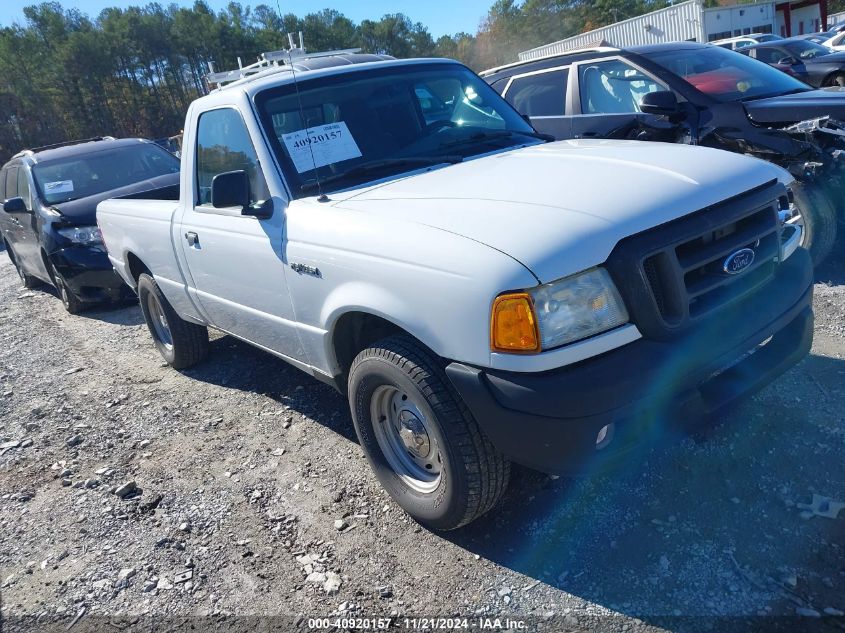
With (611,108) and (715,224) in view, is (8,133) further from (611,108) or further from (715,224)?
(715,224)

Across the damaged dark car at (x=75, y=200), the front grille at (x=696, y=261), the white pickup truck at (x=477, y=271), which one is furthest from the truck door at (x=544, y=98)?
the damaged dark car at (x=75, y=200)

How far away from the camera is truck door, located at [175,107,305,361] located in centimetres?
330

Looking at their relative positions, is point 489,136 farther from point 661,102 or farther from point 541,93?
point 541,93

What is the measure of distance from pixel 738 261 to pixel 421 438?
4.82 ft

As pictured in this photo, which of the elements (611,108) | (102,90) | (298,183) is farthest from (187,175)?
(102,90)

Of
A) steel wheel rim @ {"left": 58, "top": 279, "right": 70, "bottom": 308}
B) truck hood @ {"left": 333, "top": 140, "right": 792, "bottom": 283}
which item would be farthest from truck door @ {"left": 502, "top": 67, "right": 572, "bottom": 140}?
steel wheel rim @ {"left": 58, "top": 279, "right": 70, "bottom": 308}

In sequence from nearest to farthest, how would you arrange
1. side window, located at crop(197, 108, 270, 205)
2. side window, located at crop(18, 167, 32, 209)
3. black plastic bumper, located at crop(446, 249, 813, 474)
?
black plastic bumper, located at crop(446, 249, 813, 474) → side window, located at crop(197, 108, 270, 205) → side window, located at crop(18, 167, 32, 209)

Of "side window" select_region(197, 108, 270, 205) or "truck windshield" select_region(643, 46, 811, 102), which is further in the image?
"truck windshield" select_region(643, 46, 811, 102)

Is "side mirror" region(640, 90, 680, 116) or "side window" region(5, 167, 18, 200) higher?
"side window" region(5, 167, 18, 200)

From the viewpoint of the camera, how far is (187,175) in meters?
4.11

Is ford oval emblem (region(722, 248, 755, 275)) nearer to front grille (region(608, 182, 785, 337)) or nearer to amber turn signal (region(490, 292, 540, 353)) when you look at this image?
front grille (region(608, 182, 785, 337))

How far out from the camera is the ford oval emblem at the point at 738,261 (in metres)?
2.55

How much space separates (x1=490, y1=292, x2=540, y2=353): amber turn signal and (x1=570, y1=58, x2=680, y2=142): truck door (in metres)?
3.89

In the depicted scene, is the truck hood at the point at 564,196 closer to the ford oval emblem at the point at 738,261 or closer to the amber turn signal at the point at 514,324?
the amber turn signal at the point at 514,324
